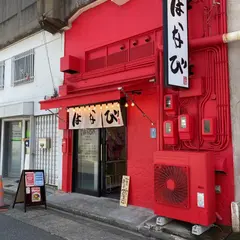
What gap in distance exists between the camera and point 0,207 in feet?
25.3

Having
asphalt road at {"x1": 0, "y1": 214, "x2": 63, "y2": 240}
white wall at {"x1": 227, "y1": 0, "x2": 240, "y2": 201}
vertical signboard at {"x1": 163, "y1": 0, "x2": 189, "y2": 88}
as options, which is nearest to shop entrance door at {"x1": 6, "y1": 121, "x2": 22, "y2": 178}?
asphalt road at {"x1": 0, "y1": 214, "x2": 63, "y2": 240}

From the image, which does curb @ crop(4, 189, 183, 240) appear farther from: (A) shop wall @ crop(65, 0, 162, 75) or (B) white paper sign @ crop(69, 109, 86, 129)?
(A) shop wall @ crop(65, 0, 162, 75)

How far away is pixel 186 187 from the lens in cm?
539

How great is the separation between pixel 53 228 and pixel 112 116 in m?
3.35

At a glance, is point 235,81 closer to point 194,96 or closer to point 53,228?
point 194,96

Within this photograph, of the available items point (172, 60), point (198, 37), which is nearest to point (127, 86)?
point (172, 60)

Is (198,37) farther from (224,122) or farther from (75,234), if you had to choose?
(75,234)

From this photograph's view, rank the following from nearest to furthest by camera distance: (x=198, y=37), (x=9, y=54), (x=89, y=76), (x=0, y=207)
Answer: (x=198, y=37)
(x=0, y=207)
(x=89, y=76)
(x=9, y=54)

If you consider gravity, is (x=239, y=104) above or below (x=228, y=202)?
above

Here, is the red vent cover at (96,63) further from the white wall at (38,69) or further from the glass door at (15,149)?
the glass door at (15,149)

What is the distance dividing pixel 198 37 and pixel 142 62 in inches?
62.4

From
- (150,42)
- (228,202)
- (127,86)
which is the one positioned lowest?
(228,202)

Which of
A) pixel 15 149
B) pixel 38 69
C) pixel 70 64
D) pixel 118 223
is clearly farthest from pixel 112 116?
pixel 15 149

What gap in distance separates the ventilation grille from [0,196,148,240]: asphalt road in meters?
0.97
